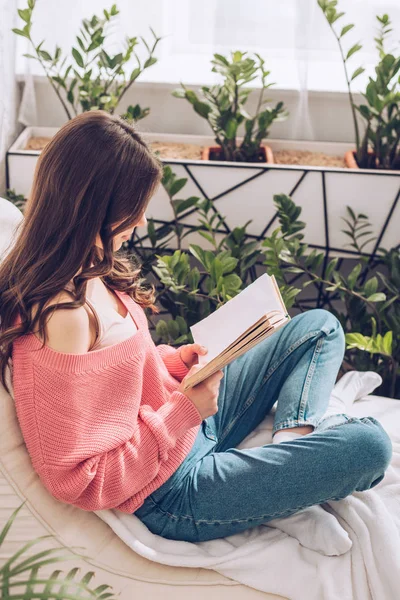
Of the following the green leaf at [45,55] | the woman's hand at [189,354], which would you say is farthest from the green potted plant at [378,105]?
the woman's hand at [189,354]

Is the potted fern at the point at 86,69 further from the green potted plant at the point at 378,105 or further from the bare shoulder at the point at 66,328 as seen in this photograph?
the bare shoulder at the point at 66,328

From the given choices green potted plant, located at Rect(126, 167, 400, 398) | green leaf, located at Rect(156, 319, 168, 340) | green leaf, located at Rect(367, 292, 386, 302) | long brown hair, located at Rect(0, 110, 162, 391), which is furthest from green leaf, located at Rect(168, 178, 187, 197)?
long brown hair, located at Rect(0, 110, 162, 391)

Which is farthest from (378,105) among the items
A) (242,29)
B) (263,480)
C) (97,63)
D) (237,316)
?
(263,480)

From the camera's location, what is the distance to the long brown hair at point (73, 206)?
100cm

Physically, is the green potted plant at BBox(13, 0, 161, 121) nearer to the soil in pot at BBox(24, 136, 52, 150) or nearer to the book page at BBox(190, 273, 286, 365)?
the soil in pot at BBox(24, 136, 52, 150)

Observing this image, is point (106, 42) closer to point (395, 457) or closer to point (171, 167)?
point (171, 167)

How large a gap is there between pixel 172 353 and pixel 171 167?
0.60 metres

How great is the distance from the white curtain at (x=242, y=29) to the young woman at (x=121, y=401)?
0.90m

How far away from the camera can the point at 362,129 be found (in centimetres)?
Answer: 201

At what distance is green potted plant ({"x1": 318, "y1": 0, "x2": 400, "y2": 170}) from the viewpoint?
5.58ft

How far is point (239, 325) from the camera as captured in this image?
115 centimetres

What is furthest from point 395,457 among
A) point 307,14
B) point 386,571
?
point 307,14

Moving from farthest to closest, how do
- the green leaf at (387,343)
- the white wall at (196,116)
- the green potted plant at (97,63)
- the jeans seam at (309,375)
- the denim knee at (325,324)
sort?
the white wall at (196,116) → the green potted plant at (97,63) → the green leaf at (387,343) → the denim knee at (325,324) → the jeans seam at (309,375)

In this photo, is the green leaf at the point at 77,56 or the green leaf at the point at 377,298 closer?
the green leaf at the point at 377,298
